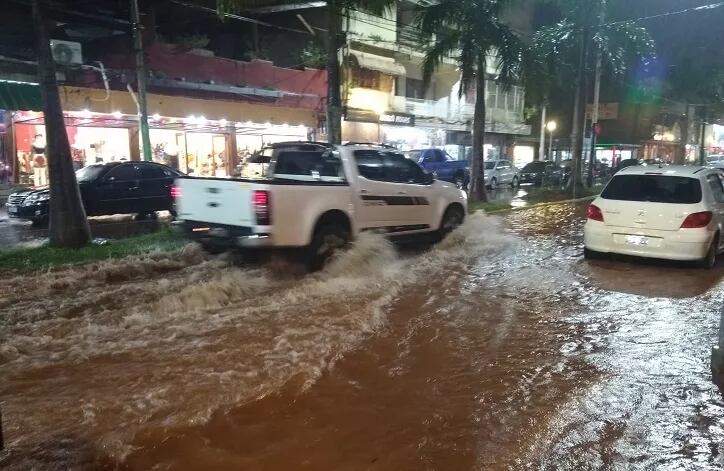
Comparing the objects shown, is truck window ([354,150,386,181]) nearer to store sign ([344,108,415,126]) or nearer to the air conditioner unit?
the air conditioner unit

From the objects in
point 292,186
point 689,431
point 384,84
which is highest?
point 384,84

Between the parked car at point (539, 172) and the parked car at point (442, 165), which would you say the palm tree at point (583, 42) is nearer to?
the parked car at point (442, 165)

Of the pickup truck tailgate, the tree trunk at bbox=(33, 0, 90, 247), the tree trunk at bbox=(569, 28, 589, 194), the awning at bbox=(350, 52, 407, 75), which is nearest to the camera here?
the pickup truck tailgate

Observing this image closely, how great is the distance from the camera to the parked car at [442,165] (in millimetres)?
25297

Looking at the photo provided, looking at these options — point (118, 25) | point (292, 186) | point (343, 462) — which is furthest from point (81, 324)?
point (118, 25)

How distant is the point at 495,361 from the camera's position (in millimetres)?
5695

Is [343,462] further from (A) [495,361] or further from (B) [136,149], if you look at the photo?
(B) [136,149]

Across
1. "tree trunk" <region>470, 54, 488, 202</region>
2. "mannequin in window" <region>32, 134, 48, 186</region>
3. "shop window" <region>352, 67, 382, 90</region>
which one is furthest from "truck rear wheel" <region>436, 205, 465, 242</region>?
"shop window" <region>352, 67, 382, 90</region>

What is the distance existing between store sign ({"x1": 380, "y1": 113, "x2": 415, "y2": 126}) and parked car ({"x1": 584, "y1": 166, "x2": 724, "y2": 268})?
22.3 metres

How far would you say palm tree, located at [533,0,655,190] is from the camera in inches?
924

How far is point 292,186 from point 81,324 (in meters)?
3.14

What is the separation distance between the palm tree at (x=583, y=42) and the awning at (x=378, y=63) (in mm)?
8812

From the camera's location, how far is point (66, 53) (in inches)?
742

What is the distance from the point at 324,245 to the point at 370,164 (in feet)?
5.98
